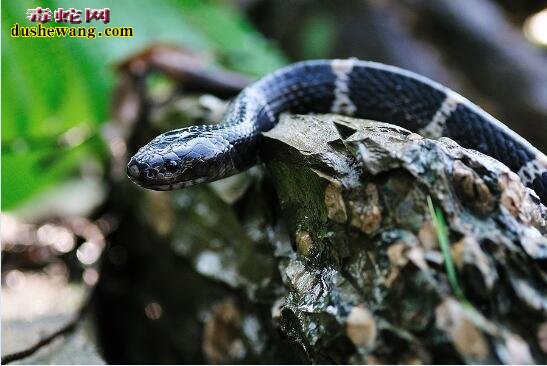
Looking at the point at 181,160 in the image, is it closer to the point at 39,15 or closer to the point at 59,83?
the point at 59,83

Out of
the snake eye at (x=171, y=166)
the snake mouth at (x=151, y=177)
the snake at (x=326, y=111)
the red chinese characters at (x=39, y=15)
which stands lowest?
the red chinese characters at (x=39, y=15)

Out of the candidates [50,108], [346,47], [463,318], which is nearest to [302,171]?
[463,318]

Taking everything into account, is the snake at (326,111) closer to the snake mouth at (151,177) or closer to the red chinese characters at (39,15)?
the snake mouth at (151,177)

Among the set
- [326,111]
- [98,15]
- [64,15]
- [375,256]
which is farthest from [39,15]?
[375,256]

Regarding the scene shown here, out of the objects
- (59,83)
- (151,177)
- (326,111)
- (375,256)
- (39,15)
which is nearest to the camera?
(375,256)

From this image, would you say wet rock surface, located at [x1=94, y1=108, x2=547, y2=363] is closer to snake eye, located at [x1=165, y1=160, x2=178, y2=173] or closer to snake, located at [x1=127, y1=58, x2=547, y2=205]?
snake, located at [x1=127, y1=58, x2=547, y2=205]

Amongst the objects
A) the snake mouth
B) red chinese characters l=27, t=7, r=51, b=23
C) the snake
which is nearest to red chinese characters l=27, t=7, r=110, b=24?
red chinese characters l=27, t=7, r=51, b=23

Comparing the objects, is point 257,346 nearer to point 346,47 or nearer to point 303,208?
point 303,208

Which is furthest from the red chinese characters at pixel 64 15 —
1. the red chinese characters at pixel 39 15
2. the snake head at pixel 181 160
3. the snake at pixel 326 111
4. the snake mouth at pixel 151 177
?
the snake mouth at pixel 151 177
